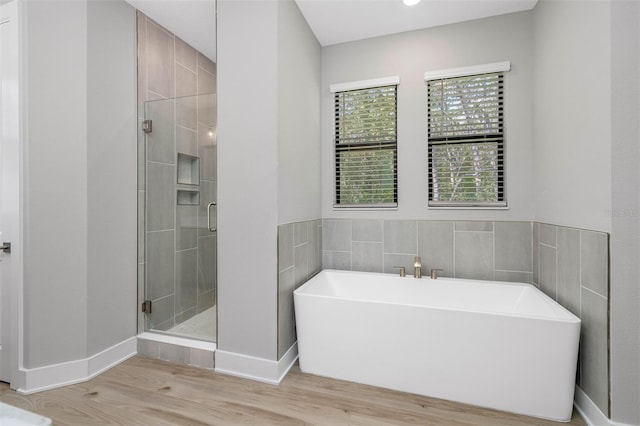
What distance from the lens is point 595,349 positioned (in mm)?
1574

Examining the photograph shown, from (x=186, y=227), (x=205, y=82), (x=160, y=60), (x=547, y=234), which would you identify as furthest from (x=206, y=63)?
(x=547, y=234)

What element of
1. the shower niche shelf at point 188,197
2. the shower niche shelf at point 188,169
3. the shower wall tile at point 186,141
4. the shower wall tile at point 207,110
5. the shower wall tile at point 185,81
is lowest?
the shower niche shelf at point 188,197

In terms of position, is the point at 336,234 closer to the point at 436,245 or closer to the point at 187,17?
the point at 436,245

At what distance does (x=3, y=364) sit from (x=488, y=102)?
3969 millimetres

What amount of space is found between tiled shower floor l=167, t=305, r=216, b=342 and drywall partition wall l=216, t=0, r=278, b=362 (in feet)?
0.80

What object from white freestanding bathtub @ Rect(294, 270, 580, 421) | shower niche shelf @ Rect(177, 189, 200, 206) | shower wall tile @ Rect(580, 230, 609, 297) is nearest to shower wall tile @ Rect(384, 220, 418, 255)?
white freestanding bathtub @ Rect(294, 270, 580, 421)

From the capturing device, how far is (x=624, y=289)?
142cm

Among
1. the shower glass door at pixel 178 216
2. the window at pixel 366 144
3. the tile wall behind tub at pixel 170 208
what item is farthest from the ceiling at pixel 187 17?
the window at pixel 366 144

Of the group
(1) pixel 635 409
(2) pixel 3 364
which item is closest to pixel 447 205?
(1) pixel 635 409

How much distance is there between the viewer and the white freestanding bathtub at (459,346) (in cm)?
160

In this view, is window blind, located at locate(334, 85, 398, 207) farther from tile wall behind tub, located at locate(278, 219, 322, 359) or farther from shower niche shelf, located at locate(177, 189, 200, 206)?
shower niche shelf, located at locate(177, 189, 200, 206)

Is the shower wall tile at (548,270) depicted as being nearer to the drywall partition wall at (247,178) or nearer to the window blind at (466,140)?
the window blind at (466,140)

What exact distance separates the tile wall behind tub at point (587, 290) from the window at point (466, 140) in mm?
602

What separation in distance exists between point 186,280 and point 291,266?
0.99m
